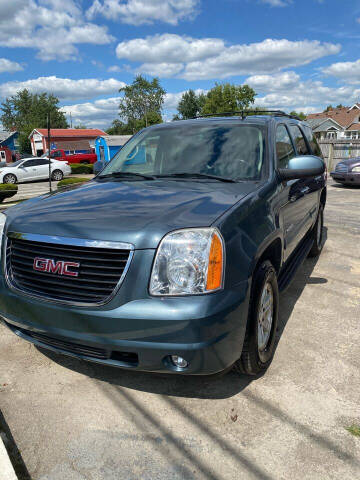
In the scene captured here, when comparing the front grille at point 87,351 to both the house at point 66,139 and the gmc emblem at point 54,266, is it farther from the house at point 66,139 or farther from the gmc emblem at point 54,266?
the house at point 66,139

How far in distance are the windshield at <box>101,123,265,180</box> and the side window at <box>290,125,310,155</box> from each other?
990 millimetres

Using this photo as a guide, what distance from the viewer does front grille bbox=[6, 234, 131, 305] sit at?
208cm

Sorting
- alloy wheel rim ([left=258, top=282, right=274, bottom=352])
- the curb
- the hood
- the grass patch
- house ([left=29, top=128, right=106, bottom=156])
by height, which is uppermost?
house ([left=29, top=128, right=106, bottom=156])

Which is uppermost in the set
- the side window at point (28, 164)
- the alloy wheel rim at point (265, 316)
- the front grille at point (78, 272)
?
the side window at point (28, 164)

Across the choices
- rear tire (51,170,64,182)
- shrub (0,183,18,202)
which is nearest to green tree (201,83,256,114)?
rear tire (51,170,64,182)

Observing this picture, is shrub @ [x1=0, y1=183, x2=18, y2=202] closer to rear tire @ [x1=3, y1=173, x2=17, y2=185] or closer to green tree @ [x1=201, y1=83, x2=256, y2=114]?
rear tire @ [x1=3, y1=173, x2=17, y2=185]

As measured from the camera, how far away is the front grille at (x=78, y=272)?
2082 mm

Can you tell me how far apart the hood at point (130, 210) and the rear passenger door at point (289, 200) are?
573 millimetres

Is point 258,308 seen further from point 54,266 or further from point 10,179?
point 10,179

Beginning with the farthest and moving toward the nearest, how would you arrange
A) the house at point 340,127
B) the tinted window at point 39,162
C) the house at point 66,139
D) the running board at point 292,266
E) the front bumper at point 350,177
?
the house at point 340,127, the house at point 66,139, the tinted window at point 39,162, the front bumper at point 350,177, the running board at point 292,266

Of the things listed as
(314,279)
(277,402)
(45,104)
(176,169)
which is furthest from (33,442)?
(45,104)

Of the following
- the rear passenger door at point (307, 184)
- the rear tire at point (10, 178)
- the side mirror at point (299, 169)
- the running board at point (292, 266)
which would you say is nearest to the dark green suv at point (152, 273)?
the side mirror at point (299, 169)

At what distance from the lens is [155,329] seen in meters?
1.99

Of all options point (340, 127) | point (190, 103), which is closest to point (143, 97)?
point (190, 103)
